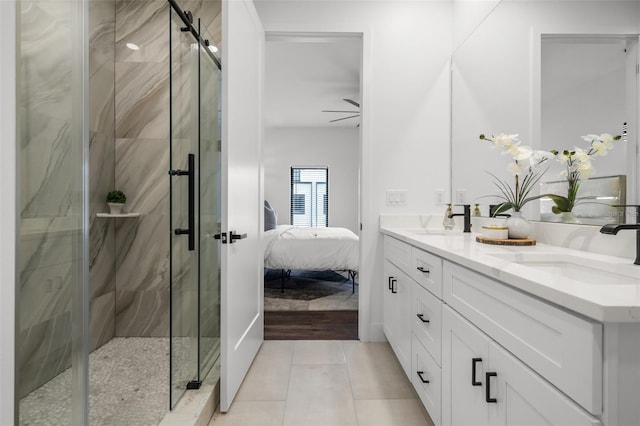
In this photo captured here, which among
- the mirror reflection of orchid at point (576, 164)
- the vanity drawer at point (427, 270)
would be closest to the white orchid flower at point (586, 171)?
the mirror reflection of orchid at point (576, 164)

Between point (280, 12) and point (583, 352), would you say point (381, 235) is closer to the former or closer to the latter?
point (280, 12)

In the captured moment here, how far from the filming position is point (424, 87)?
2.78 meters

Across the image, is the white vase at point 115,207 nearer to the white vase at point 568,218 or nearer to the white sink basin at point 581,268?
the white sink basin at point 581,268

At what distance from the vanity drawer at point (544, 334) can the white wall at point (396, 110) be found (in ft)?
5.26

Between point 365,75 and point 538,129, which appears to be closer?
point 538,129

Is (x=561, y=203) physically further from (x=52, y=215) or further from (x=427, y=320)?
(x=52, y=215)

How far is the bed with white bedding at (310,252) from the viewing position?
4.19 m

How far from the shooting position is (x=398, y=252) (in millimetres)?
2215

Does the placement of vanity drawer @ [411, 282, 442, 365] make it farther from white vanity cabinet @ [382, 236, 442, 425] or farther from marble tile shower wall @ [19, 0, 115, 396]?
marble tile shower wall @ [19, 0, 115, 396]

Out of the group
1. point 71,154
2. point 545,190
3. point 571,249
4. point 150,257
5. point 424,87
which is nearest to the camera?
point 71,154

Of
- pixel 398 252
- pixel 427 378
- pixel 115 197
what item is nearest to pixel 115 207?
pixel 115 197

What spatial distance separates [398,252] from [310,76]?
3.36 m

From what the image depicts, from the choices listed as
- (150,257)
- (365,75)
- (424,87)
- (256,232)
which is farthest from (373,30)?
(150,257)

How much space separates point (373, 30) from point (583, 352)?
266 centimetres
